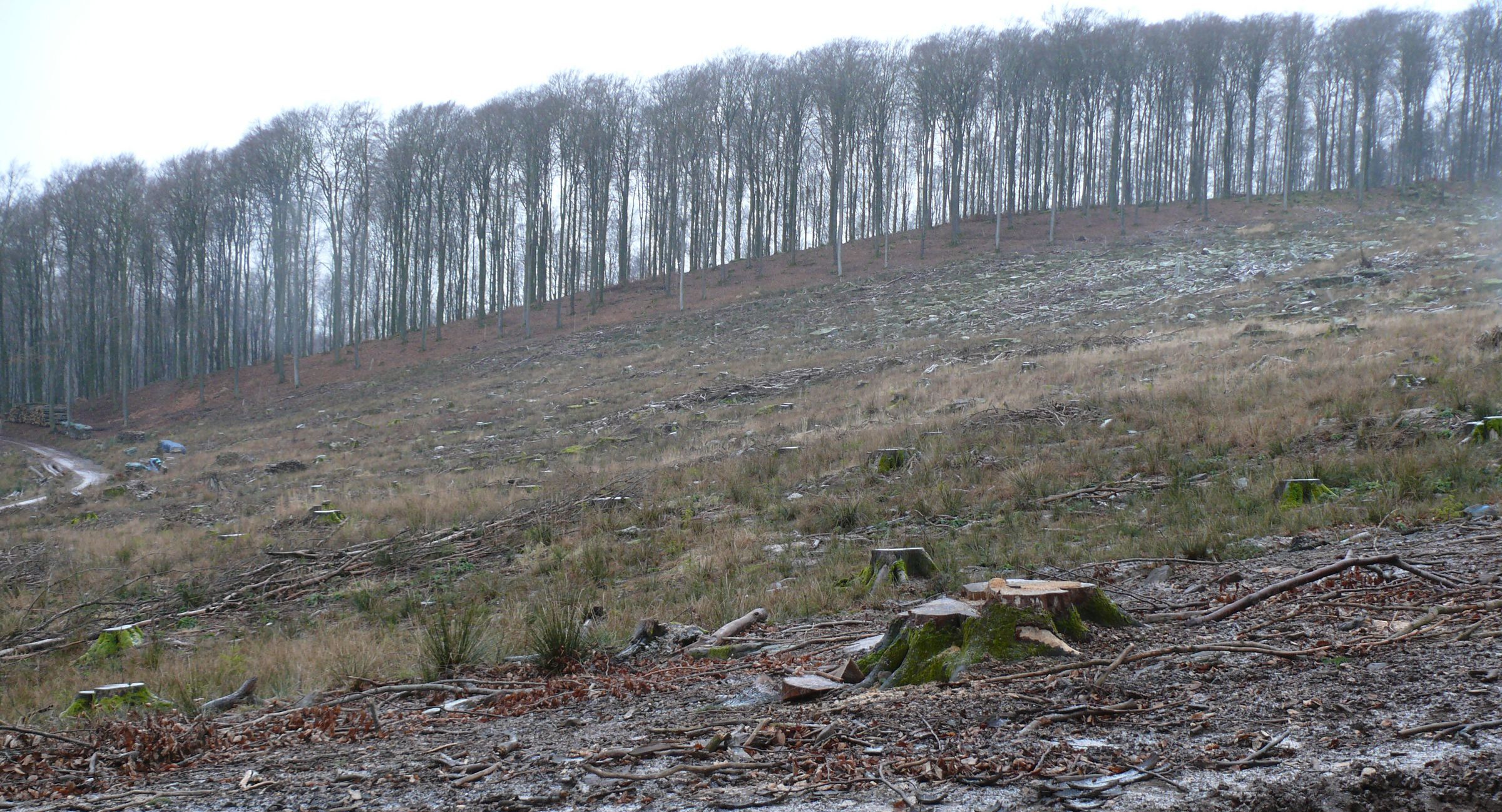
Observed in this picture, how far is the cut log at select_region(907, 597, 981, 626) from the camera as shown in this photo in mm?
4047

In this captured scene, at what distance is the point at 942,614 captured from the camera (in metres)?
4.05

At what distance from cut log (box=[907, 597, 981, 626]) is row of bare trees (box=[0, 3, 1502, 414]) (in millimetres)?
36655

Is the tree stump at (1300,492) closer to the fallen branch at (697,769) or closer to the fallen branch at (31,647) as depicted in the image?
the fallen branch at (697,769)

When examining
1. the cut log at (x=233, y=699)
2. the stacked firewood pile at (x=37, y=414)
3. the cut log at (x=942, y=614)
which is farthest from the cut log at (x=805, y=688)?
the stacked firewood pile at (x=37, y=414)

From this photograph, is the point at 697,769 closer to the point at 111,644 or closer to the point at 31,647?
the point at 111,644

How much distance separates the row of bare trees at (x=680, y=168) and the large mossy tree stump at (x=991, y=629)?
36.7 meters

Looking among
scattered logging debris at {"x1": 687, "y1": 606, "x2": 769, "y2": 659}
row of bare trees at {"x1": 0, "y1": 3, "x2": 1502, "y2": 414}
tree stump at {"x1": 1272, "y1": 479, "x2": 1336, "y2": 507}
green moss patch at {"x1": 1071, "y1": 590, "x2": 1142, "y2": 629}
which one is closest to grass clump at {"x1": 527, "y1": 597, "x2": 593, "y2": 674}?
scattered logging debris at {"x1": 687, "y1": 606, "x2": 769, "y2": 659}

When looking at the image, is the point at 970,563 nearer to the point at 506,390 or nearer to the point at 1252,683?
the point at 1252,683

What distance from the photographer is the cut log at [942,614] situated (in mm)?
4047

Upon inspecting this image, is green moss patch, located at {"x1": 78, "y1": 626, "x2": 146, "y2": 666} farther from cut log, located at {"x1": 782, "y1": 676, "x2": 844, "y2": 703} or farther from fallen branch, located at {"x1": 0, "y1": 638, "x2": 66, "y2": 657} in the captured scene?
cut log, located at {"x1": 782, "y1": 676, "x2": 844, "y2": 703}

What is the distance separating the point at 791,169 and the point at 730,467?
3596 centimetres

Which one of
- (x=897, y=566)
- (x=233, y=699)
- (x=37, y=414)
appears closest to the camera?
(x=233, y=699)

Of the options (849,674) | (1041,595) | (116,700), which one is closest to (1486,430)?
(1041,595)

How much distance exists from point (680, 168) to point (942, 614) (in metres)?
42.9
